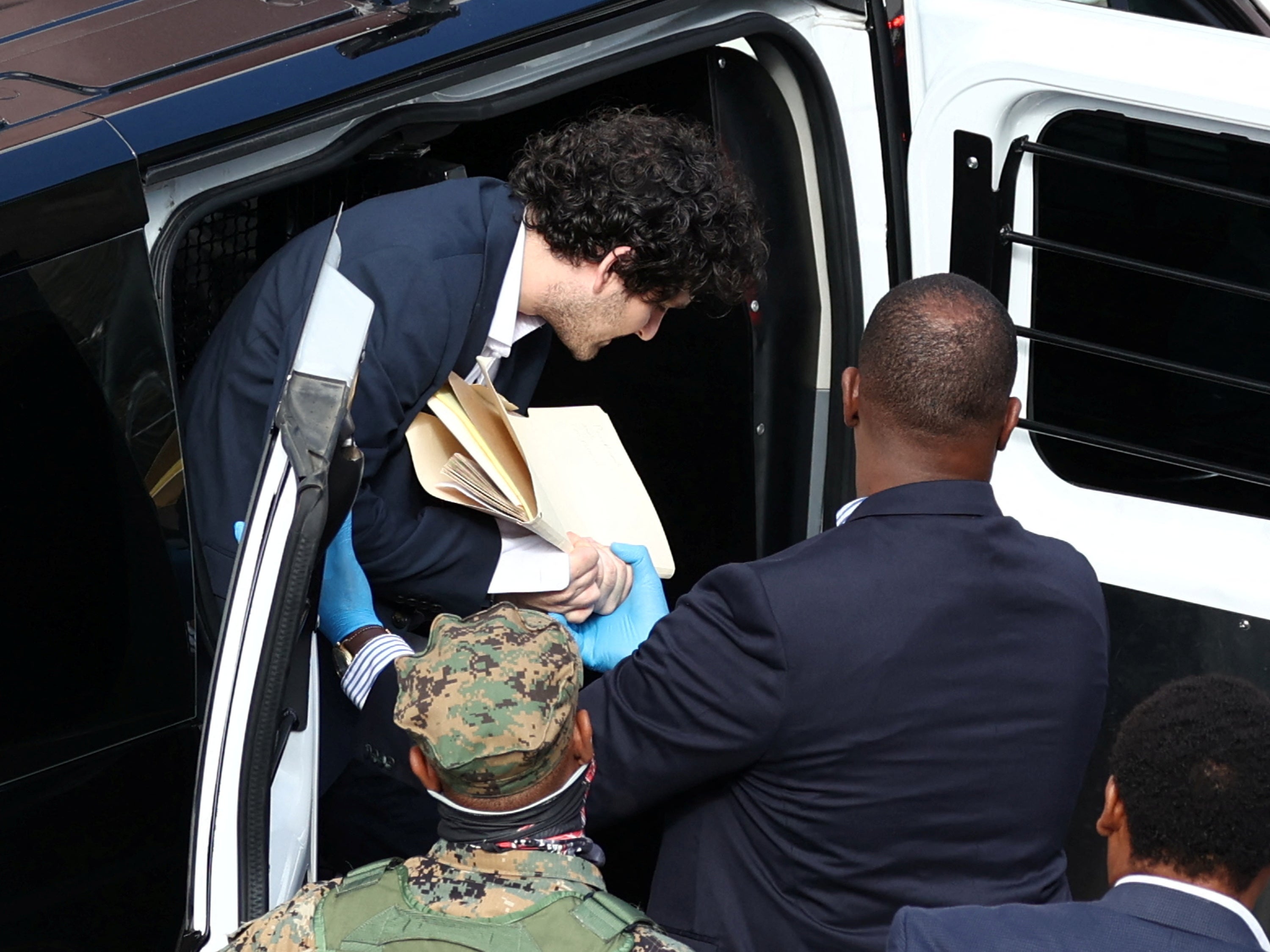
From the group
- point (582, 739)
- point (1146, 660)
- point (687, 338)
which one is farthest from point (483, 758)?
point (687, 338)

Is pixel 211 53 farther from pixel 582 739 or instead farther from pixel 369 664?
pixel 582 739

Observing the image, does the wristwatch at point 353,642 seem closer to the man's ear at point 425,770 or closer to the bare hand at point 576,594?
the bare hand at point 576,594

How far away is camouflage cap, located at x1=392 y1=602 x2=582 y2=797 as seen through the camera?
1588mm

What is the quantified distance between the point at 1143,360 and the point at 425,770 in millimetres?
1397

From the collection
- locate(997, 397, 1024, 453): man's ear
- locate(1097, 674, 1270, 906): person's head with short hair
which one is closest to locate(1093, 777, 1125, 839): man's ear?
locate(1097, 674, 1270, 906): person's head with short hair

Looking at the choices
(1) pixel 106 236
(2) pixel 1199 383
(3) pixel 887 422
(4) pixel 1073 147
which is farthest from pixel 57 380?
(2) pixel 1199 383

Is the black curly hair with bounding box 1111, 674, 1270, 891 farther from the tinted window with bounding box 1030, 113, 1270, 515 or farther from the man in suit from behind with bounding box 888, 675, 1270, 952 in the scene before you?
the tinted window with bounding box 1030, 113, 1270, 515

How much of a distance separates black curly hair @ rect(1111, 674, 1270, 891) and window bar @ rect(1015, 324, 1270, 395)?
0.89 metres

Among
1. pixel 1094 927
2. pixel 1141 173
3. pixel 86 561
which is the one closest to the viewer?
pixel 1094 927

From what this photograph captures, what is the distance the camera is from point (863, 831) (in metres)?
1.91

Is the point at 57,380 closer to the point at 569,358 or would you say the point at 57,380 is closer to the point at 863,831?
the point at 863,831

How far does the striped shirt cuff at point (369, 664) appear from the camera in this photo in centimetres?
212

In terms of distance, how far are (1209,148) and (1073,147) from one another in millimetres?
219

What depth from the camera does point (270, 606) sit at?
1609mm
